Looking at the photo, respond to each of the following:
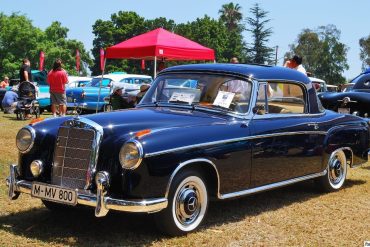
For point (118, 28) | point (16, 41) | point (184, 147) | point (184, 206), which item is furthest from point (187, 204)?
point (118, 28)

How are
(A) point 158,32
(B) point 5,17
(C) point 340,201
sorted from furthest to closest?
(B) point 5,17, (A) point 158,32, (C) point 340,201

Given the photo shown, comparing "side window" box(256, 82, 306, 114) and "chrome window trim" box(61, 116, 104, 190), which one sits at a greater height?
"side window" box(256, 82, 306, 114)

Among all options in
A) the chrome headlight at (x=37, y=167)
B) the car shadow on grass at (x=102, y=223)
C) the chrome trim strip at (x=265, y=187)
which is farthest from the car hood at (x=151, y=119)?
the car shadow on grass at (x=102, y=223)

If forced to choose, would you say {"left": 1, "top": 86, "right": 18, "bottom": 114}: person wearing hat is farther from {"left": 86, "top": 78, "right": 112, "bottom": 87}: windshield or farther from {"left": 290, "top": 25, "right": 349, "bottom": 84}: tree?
{"left": 290, "top": 25, "right": 349, "bottom": 84}: tree

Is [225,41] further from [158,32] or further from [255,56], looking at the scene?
[158,32]

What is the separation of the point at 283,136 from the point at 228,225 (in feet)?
3.96

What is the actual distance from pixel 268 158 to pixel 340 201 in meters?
1.41

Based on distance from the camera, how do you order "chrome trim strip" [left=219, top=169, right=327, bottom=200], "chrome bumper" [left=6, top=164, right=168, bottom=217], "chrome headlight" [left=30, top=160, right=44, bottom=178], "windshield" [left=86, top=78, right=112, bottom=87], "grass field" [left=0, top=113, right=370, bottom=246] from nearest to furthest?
1. "chrome bumper" [left=6, top=164, right=168, bottom=217]
2. "grass field" [left=0, top=113, right=370, bottom=246]
3. "chrome headlight" [left=30, top=160, right=44, bottom=178]
4. "chrome trim strip" [left=219, top=169, right=327, bottom=200]
5. "windshield" [left=86, top=78, right=112, bottom=87]

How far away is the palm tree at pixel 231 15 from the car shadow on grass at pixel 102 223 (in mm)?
83083

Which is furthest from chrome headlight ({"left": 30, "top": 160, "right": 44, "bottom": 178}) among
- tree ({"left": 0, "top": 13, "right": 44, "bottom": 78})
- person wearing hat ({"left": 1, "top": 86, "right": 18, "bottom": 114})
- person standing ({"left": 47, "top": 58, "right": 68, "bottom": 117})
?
tree ({"left": 0, "top": 13, "right": 44, "bottom": 78})

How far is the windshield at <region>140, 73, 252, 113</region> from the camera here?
5.27 m

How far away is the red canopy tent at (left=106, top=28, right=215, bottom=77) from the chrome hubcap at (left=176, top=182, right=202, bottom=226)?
982 centimetres

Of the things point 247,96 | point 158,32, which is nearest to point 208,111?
point 247,96

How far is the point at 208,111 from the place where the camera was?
17.0 ft
